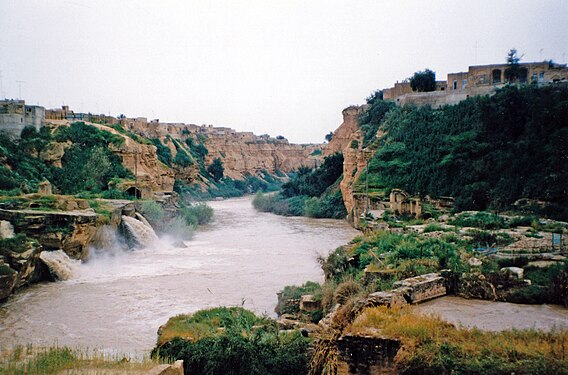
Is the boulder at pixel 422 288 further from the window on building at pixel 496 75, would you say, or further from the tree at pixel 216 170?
the tree at pixel 216 170

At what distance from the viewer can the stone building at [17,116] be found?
32219 millimetres

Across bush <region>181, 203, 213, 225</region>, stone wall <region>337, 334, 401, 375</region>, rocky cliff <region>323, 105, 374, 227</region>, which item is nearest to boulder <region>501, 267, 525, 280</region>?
stone wall <region>337, 334, 401, 375</region>

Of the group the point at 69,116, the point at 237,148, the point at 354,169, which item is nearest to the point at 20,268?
the point at 354,169

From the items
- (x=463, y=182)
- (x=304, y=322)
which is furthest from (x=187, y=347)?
(x=463, y=182)

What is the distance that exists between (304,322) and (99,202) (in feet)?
60.1

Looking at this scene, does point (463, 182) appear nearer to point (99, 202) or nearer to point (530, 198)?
point (530, 198)

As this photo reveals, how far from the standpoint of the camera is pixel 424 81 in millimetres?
38125

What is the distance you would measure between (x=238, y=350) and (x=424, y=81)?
3401cm

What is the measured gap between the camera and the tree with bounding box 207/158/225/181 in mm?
64938

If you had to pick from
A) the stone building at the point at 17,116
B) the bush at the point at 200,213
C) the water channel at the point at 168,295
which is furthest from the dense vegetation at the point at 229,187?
the water channel at the point at 168,295

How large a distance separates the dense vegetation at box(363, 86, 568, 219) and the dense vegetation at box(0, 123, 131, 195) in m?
18.8

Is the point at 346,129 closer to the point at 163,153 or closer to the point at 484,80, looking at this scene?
the point at 484,80

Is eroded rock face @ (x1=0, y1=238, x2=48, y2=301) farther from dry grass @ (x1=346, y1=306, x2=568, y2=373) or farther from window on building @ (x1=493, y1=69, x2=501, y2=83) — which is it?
window on building @ (x1=493, y1=69, x2=501, y2=83)

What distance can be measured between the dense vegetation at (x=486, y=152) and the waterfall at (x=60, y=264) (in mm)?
17363
